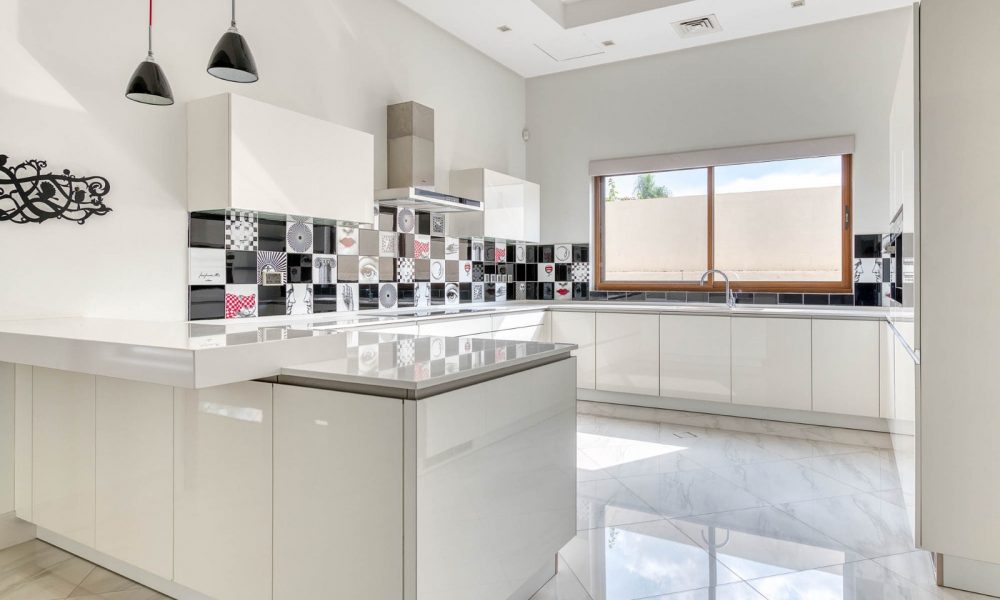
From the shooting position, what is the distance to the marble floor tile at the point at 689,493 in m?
2.60

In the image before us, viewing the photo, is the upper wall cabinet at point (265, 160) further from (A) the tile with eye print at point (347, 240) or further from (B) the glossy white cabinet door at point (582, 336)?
(B) the glossy white cabinet door at point (582, 336)

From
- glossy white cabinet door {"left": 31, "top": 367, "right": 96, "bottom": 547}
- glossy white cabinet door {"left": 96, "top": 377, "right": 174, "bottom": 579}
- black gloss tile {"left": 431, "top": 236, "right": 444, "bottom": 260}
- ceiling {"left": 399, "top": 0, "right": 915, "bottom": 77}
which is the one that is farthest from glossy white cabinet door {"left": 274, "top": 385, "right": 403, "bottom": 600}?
ceiling {"left": 399, "top": 0, "right": 915, "bottom": 77}

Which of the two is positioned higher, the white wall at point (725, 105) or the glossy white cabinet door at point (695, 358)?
the white wall at point (725, 105)

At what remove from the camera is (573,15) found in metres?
4.48

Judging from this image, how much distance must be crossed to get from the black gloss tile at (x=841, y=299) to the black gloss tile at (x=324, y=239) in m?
3.56

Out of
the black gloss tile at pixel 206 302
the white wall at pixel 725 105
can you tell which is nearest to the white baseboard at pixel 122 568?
the black gloss tile at pixel 206 302

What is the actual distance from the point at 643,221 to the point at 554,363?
364cm

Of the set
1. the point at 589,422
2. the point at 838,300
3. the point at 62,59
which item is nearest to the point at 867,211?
the point at 838,300

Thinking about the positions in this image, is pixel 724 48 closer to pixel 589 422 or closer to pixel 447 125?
pixel 447 125

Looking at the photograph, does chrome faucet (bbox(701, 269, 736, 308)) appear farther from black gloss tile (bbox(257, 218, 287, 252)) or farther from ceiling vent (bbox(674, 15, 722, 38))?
black gloss tile (bbox(257, 218, 287, 252))

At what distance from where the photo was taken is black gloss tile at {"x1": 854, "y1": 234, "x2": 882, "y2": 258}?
429 centimetres

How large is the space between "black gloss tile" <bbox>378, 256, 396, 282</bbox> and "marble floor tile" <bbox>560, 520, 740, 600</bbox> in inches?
90.2

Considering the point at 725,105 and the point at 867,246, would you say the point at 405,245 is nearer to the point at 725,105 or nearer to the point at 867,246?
the point at 725,105

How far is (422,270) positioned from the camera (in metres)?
4.44
